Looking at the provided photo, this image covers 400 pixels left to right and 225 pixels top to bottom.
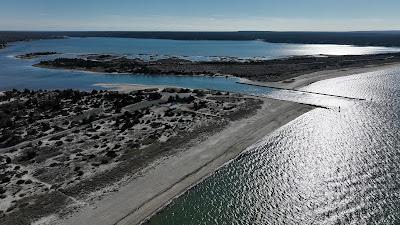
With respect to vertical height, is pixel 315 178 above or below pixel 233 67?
below

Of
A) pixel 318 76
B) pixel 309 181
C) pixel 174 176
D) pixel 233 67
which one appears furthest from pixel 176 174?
pixel 233 67

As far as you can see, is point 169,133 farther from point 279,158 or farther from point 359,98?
point 359,98

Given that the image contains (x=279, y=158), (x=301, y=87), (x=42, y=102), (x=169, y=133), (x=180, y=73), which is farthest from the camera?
(x=180, y=73)

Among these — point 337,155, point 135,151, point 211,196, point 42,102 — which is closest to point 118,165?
point 135,151

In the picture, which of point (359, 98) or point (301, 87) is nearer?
point (359, 98)

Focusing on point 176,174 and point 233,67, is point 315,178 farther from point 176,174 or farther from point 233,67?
point 233,67

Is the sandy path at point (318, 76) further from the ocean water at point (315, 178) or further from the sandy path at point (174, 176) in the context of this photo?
the sandy path at point (174, 176)

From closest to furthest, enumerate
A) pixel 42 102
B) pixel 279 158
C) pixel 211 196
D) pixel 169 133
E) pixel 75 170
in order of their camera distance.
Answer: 1. pixel 211 196
2. pixel 75 170
3. pixel 279 158
4. pixel 169 133
5. pixel 42 102
